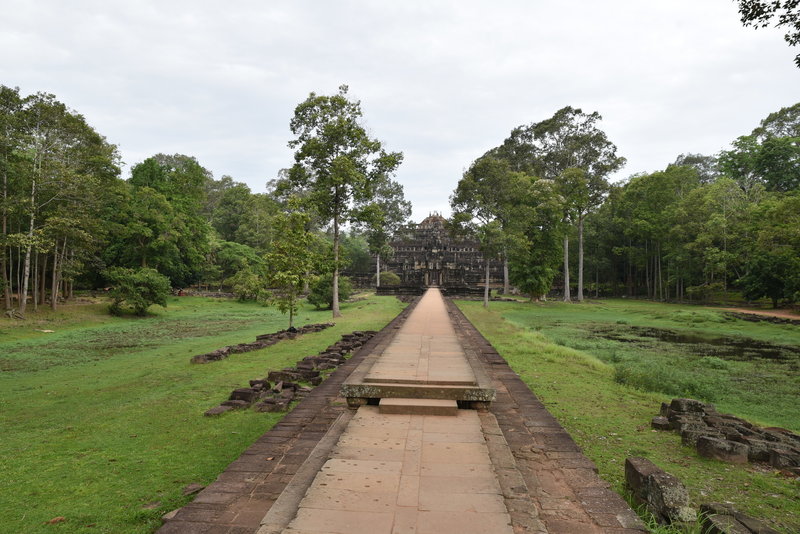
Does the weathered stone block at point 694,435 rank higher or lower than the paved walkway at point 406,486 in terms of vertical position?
lower

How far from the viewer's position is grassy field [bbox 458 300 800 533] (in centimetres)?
430

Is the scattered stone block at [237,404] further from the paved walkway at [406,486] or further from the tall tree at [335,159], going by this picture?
the tall tree at [335,159]

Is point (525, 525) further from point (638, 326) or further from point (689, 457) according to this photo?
point (638, 326)

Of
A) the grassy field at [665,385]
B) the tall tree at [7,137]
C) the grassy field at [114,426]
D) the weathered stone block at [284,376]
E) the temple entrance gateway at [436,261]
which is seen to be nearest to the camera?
the grassy field at [114,426]

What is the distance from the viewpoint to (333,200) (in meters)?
20.8

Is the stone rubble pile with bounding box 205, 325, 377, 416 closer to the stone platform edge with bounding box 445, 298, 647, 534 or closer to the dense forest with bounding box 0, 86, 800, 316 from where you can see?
the stone platform edge with bounding box 445, 298, 647, 534

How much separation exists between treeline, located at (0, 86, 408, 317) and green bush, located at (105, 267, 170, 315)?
0.31ft

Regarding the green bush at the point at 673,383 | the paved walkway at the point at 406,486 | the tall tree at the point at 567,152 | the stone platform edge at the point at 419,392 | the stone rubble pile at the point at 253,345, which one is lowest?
the green bush at the point at 673,383

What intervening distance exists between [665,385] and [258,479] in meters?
8.56

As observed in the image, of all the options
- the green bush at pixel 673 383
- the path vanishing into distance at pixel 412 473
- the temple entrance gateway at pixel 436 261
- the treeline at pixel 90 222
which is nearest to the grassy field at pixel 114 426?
the path vanishing into distance at pixel 412 473

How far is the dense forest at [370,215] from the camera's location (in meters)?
19.9

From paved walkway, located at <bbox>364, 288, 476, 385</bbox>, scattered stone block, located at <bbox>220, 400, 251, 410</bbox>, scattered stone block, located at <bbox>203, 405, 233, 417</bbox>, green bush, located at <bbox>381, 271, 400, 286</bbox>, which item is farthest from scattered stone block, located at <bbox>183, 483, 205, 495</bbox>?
green bush, located at <bbox>381, 271, 400, 286</bbox>

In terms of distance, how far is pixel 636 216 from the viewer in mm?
38594

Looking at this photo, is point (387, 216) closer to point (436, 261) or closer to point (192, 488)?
point (436, 261)
